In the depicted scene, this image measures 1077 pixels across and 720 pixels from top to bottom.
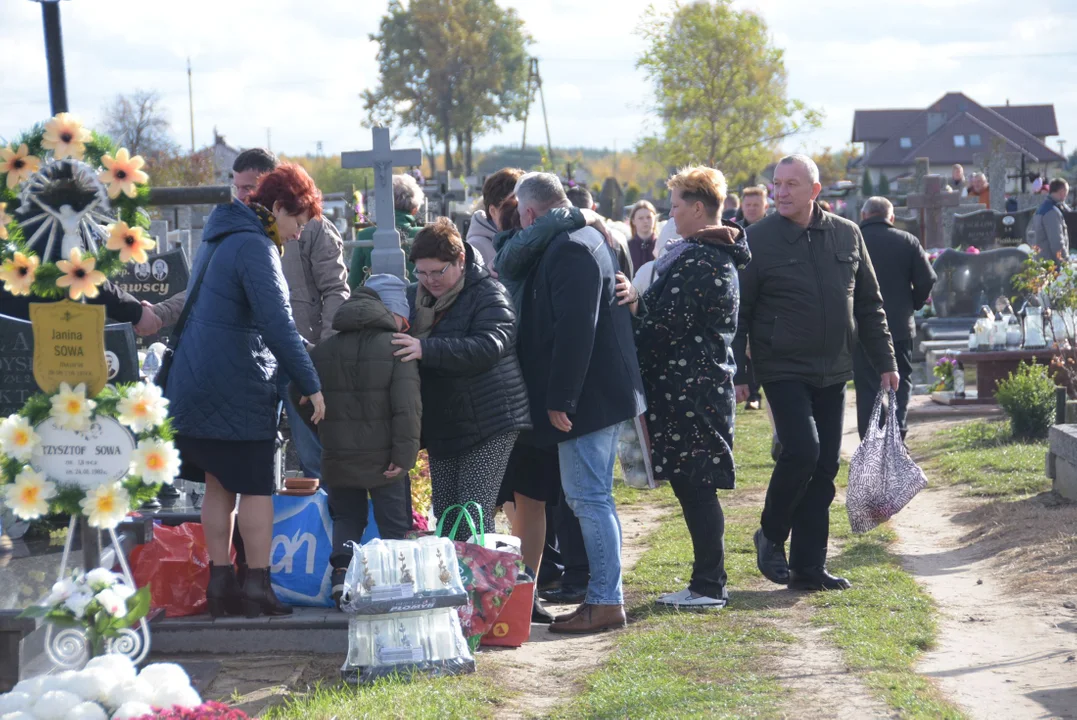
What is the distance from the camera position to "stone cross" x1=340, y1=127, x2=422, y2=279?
241 inches

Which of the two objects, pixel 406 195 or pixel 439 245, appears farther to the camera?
pixel 406 195

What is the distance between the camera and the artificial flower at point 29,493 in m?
3.89

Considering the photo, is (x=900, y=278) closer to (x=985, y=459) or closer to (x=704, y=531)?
(x=985, y=459)

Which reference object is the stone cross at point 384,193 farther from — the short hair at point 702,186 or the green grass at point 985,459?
the green grass at point 985,459

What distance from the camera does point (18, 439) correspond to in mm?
3906

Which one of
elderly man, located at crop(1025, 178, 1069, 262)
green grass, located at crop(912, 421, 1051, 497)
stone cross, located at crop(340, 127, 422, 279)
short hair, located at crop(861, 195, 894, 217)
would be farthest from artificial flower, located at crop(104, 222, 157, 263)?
elderly man, located at crop(1025, 178, 1069, 262)

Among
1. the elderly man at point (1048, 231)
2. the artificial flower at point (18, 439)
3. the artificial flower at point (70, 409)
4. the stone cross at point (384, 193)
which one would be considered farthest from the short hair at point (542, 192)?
the elderly man at point (1048, 231)

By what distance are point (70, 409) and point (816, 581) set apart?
365 centimetres

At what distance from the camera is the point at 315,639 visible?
5215 millimetres

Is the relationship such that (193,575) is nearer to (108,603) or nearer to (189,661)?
(189,661)

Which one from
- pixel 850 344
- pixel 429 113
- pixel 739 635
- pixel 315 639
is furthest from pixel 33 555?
pixel 429 113

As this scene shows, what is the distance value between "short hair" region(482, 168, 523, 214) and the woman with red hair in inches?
58.9

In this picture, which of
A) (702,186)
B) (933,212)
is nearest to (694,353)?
(702,186)

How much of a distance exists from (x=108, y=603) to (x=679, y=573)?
3378 mm
